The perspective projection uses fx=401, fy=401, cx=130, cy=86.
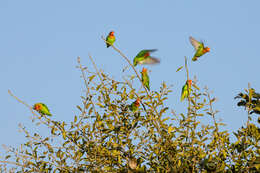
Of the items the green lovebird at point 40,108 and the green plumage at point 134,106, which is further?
the green lovebird at point 40,108

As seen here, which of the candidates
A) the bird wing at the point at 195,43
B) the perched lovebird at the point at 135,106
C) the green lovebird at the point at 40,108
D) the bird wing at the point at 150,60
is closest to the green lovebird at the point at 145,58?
the bird wing at the point at 150,60

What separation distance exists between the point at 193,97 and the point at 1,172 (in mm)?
3010

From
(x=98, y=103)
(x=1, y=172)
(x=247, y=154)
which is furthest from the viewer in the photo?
(x=1, y=172)

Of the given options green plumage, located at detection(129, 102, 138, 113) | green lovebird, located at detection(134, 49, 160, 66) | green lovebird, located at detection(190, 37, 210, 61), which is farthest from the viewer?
green lovebird, located at detection(190, 37, 210, 61)

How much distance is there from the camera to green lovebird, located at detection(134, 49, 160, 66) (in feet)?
16.4

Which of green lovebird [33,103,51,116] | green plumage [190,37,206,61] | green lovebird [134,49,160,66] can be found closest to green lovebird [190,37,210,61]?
green plumage [190,37,206,61]

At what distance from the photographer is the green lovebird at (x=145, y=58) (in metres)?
4.99

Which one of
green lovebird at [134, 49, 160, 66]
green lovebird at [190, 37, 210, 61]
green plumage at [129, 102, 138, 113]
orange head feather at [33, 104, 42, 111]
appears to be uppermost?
green lovebird at [190, 37, 210, 61]

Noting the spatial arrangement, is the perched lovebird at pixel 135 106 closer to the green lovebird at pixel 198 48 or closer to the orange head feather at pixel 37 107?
the green lovebird at pixel 198 48

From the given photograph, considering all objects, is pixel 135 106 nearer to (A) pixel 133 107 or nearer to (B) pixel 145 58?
Answer: (A) pixel 133 107

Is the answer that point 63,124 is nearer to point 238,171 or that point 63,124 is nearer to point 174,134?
point 174,134

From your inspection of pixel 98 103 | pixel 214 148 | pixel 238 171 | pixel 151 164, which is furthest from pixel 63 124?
pixel 238 171

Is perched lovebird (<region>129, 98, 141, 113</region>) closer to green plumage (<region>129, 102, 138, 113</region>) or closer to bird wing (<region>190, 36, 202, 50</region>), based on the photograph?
green plumage (<region>129, 102, 138, 113</region>)

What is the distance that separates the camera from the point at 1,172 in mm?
5773
